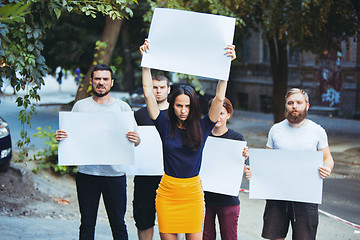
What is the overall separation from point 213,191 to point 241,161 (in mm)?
366

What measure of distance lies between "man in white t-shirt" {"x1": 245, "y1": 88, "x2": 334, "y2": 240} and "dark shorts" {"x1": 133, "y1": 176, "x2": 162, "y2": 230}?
1022mm

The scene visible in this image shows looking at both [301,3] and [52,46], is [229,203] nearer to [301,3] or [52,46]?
[301,3]

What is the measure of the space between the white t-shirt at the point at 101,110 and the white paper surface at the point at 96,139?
116mm

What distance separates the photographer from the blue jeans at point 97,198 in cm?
495

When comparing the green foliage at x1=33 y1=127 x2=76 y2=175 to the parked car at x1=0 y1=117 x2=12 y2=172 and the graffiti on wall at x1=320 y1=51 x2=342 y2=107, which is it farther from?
the graffiti on wall at x1=320 y1=51 x2=342 y2=107

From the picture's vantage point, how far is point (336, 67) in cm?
2133

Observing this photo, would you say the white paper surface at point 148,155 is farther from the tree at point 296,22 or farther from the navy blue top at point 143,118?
the tree at point 296,22

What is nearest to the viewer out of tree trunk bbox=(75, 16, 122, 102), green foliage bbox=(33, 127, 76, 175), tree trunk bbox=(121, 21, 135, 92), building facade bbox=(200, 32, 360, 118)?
green foliage bbox=(33, 127, 76, 175)

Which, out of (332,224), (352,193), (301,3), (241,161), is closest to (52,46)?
(301,3)

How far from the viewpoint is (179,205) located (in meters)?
4.16

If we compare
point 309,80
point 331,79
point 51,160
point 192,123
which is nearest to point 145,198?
point 192,123

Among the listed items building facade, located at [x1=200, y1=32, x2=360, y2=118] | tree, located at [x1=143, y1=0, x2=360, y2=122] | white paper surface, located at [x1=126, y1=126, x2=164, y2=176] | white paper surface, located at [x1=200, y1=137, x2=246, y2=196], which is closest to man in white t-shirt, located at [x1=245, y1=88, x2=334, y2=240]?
white paper surface, located at [x1=200, y1=137, x2=246, y2=196]

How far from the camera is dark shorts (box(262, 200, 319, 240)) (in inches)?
181

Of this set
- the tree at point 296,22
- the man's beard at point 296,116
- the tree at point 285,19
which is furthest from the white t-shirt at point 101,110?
the tree at point 296,22
